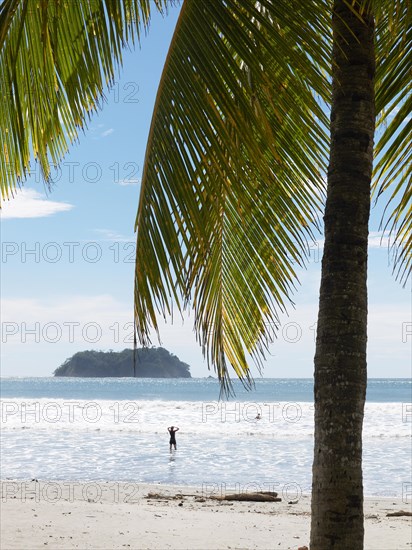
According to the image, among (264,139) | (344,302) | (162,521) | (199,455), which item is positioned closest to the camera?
(344,302)

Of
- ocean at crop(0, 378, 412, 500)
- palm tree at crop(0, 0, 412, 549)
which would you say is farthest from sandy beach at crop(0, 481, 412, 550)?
palm tree at crop(0, 0, 412, 549)

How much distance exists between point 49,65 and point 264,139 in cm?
142

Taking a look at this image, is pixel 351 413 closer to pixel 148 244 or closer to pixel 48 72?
pixel 148 244

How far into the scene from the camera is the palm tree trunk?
11.9ft

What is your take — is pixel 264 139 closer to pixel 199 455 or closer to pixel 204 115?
pixel 204 115

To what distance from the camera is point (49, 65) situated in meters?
4.57

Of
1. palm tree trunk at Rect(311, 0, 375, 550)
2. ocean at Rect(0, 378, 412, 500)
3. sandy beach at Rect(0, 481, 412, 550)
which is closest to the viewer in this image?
palm tree trunk at Rect(311, 0, 375, 550)

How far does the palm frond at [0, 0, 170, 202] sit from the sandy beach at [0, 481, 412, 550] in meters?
6.43

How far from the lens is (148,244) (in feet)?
13.6

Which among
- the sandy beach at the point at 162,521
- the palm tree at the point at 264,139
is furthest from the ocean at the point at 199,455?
the palm tree at the point at 264,139

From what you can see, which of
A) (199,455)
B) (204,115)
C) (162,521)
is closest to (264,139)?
(204,115)

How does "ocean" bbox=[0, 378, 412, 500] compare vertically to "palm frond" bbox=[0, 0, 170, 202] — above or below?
below

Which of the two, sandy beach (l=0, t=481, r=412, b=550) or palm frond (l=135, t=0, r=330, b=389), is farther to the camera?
sandy beach (l=0, t=481, r=412, b=550)

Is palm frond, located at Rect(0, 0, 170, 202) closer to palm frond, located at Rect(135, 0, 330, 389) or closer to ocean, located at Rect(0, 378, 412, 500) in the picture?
palm frond, located at Rect(135, 0, 330, 389)
